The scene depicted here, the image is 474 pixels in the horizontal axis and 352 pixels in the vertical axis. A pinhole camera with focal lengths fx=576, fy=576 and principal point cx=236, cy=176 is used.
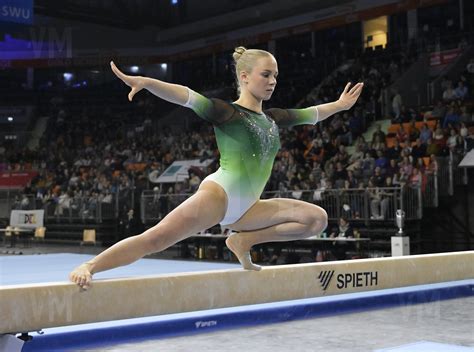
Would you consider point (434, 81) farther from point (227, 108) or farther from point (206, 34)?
point (227, 108)

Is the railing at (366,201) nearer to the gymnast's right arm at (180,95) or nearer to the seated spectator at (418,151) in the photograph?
the seated spectator at (418,151)

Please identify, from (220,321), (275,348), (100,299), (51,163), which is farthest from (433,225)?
(51,163)

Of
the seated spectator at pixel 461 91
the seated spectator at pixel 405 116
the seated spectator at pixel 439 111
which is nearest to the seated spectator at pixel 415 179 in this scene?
the seated spectator at pixel 439 111

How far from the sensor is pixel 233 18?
18.9 m

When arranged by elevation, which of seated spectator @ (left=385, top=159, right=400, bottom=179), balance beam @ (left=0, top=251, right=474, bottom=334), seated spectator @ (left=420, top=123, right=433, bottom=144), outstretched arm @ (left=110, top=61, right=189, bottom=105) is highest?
seated spectator @ (left=420, top=123, right=433, bottom=144)

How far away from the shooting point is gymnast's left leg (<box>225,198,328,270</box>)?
341 centimetres

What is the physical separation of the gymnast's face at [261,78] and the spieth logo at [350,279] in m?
1.45

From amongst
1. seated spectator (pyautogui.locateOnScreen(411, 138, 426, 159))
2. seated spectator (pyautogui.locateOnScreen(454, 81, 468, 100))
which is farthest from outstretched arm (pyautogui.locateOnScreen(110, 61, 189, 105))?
seated spectator (pyautogui.locateOnScreen(454, 81, 468, 100))

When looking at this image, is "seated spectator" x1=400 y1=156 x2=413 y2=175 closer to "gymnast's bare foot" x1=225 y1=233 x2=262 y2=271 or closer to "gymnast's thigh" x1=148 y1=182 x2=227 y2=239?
"gymnast's bare foot" x1=225 y1=233 x2=262 y2=271

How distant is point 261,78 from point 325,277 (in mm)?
1575

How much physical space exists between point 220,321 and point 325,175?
6.59 metres

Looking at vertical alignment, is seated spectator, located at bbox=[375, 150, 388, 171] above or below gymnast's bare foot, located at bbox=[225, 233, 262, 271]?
above

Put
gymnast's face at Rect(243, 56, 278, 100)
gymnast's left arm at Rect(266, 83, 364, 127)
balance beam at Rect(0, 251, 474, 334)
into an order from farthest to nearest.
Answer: gymnast's left arm at Rect(266, 83, 364, 127) → gymnast's face at Rect(243, 56, 278, 100) → balance beam at Rect(0, 251, 474, 334)

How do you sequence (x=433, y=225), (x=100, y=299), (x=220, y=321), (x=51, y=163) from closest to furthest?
(x=100, y=299)
(x=220, y=321)
(x=433, y=225)
(x=51, y=163)
